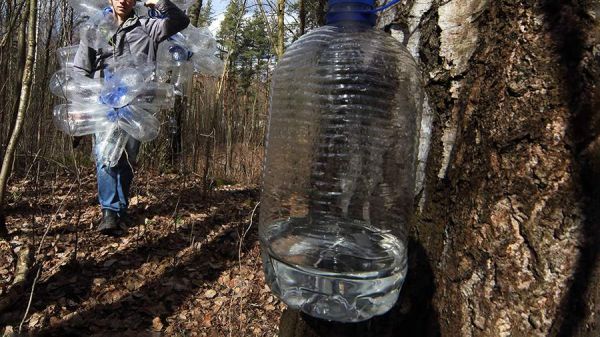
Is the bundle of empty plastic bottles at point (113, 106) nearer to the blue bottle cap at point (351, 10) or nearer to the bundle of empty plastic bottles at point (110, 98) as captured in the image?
the bundle of empty plastic bottles at point (110, 98)

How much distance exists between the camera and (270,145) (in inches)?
46.6

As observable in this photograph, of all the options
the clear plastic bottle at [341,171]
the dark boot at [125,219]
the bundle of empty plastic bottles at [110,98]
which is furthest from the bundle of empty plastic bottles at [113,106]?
the clear plastic bottle at [341,171]

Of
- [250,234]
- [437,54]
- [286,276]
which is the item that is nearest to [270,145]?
[286,276]

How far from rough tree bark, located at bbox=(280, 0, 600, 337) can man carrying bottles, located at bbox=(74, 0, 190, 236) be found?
288 centimetres

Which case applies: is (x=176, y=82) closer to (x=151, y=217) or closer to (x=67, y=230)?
(x=151, y=217)

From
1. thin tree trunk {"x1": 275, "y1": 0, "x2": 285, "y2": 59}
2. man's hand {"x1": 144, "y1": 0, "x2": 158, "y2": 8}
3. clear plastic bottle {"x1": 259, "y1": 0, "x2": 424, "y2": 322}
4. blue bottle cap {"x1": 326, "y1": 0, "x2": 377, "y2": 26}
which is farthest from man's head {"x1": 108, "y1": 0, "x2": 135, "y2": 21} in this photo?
blue bottle cap {"x1": 326, "y1": 0, "x2": 377, "y2": 26}

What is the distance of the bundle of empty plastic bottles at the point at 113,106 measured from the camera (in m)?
3.14

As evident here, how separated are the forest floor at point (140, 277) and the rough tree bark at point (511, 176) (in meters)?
1.19

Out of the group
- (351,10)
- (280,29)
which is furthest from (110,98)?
(351,10)

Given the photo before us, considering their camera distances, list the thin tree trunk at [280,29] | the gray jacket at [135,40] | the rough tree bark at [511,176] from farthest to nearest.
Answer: the thin tree trunk at [280,29]
the gray jacket at [135,40]
the rough tree bark at [511,176]

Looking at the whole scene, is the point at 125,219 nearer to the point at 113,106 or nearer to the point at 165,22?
the point at 113,106

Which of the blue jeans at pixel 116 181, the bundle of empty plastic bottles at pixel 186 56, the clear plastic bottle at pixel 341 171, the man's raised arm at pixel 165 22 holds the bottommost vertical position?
the blue jeans at pixel 116 181

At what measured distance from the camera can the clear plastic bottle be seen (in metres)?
0.90

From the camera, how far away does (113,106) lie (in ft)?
10.3
